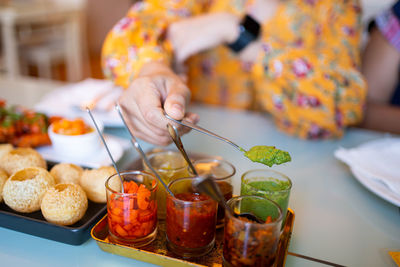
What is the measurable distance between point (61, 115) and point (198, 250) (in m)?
0.77

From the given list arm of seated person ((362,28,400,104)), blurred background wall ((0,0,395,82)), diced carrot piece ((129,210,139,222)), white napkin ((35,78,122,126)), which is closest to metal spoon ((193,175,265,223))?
diced carrot piece ((129,210,139,222))

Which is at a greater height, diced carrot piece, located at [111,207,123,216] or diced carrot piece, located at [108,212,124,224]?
diced carrot piece, located at [111,207,123,216]

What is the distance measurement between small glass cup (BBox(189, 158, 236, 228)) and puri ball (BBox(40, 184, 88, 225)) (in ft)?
0.73

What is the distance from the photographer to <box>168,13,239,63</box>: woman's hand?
1076 millimetres

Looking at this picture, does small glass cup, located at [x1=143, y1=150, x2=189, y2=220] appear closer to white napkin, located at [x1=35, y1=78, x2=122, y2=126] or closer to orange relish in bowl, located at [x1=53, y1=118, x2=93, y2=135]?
orange relish in bowl, located at [x1=53, y1=118, x2=93, y2=135]

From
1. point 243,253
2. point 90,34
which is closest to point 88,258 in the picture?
point 243,253

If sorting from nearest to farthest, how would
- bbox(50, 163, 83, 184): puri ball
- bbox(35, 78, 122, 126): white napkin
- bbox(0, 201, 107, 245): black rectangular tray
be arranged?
bbox(0, 201, 107, 245): black rectangular tray → bbox(50, 163, 83, 184): puri ball → bbox(35, 78, 122, 126): white napkin

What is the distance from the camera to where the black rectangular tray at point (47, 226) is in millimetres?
569

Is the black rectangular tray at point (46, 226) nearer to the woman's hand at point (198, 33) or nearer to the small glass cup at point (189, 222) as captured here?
the small glass cup at point (189, 222)

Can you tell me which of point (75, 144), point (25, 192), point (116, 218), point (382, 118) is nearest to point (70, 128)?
point (75, 144)

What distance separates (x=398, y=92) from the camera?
1.26 meters

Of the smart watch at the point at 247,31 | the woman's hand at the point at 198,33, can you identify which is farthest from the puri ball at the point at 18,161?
the smart watch at the point at 247,31

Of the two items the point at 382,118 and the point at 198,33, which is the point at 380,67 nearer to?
the point at 382,118

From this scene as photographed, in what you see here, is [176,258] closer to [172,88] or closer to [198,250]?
[198,250]
